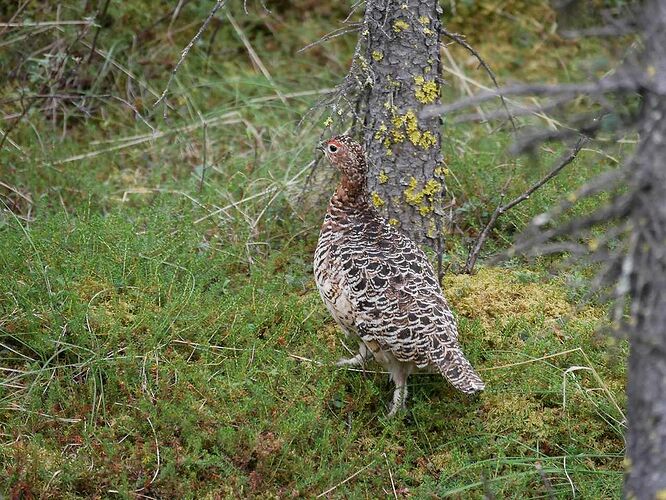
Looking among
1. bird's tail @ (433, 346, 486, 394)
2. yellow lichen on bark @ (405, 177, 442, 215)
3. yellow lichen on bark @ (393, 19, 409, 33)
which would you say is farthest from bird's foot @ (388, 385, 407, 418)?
yellow lichen on bark @ (393, 19, 409, 33)

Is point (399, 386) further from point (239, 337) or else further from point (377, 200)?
point (377, 200)

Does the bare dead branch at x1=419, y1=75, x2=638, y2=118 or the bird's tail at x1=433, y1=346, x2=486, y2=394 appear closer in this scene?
the bare dead branch at x1=419, y1=75, x2=638, y2=118

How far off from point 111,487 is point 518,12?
23.8ft

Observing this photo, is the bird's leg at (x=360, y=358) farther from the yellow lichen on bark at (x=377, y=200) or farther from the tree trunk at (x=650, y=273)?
the tree trunk at (x=650, y=273)

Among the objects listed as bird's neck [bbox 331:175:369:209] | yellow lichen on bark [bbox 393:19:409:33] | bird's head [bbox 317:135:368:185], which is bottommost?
bird's neck [bbox 331:175:369:209]

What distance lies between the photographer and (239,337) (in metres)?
5.20

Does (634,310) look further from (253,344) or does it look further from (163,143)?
(163,143)

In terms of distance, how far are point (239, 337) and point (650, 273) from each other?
9.68 ft

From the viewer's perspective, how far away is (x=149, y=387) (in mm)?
4727

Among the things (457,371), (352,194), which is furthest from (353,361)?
(352,194)

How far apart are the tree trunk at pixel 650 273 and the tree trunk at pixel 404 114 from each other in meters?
2.90

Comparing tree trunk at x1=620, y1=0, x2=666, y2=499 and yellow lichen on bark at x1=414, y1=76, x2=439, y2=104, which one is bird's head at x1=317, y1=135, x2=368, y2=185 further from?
tree trunk at x1=620, y1=0, x2=666, y2=499

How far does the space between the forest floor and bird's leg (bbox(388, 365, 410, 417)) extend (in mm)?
102

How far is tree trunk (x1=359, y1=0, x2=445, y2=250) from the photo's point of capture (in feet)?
18.2
